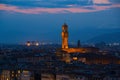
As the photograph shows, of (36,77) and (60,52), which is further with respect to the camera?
(60,52)

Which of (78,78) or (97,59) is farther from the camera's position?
(97,59)

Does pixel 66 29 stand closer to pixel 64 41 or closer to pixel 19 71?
pixel 64 41

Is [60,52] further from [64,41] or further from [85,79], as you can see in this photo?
[85,79]

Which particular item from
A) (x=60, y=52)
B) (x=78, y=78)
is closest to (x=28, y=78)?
(x=78, y=78)

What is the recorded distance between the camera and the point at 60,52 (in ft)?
201

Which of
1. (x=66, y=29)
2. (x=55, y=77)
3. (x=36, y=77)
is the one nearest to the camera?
(x=36, y=77)

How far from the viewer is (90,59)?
57562 millimetres

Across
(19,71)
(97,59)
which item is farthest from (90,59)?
(19,71)

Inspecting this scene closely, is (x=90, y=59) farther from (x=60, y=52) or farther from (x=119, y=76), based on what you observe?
(x=119, y=76)

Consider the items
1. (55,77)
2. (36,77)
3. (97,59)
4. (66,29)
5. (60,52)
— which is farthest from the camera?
(66,29)

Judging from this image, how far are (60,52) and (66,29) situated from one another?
685 cm

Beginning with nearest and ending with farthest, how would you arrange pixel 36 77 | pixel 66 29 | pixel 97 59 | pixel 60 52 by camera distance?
pixel 36 77
pixel 97 59
pixel 60 52
pixel 66 29

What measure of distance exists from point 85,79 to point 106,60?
22.6 m

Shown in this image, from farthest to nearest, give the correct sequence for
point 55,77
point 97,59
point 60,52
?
point 60,52, point 97,59, point 55,77
